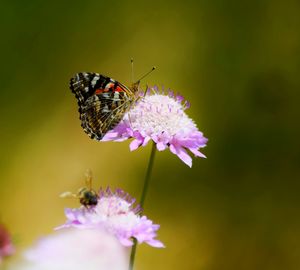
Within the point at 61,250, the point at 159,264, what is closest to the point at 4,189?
the point at 159,264

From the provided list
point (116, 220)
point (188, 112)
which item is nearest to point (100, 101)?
point (116, 220)

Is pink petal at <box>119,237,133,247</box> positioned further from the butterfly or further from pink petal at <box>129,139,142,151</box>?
the butterfly

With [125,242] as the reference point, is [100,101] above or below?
above

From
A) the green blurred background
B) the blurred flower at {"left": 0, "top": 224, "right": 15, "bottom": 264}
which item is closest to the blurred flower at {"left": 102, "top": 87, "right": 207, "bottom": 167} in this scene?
the blurred flower at {"left": 0, "top": 224, "right": 15, "bottom": 264}

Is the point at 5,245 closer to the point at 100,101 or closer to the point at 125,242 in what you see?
the point at 125,242

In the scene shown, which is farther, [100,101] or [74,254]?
[100,101]
